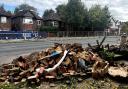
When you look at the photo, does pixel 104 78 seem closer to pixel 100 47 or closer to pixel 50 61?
pixel 50 61

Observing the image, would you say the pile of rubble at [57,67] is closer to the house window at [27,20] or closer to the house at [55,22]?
the house window at [27,20]

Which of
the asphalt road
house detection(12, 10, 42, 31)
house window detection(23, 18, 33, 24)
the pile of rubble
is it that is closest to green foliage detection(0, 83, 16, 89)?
the pile of rubble

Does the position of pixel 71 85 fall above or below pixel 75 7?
below

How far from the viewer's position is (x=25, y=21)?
77.6 meters

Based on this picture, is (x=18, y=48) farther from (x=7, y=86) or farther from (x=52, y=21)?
(x=52, y=21)

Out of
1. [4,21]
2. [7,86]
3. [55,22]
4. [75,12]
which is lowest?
[7,86]

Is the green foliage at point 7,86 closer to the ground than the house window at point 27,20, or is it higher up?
closer to the ground

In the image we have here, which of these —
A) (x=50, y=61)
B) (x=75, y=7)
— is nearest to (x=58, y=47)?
(x=50, y=61)

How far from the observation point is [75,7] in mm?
76188

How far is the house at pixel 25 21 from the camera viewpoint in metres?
77.0

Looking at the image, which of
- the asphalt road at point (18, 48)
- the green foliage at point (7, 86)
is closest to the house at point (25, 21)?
the asphalt road at point (18, 48)

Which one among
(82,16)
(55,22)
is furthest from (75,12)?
(55,22)

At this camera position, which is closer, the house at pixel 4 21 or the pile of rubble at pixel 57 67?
the pile of rubble at pixel 57 67

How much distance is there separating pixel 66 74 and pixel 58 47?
233 cm
